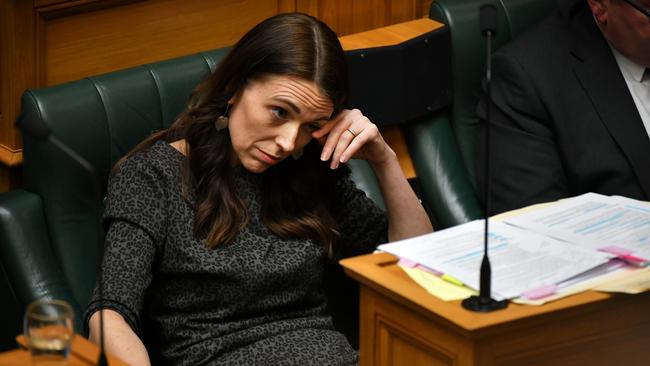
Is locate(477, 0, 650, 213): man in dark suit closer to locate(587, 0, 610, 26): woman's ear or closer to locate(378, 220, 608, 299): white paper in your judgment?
locate(587, 0, 610, 26): woman's ear

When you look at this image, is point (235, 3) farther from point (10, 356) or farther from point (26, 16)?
point (10, 356)

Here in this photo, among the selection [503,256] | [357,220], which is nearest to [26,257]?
[357,220]

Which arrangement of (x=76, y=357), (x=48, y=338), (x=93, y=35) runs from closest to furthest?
(x=48, y=338) → (x=76, y=357) → (x=93, y=35)

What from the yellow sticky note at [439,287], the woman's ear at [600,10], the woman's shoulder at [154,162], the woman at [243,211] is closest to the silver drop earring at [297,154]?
the woman at [243,211]

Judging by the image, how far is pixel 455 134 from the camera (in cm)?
343

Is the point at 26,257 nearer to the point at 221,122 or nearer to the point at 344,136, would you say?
the point at 221,122

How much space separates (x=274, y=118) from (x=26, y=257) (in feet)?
2.06

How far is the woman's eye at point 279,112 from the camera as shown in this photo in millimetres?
2463

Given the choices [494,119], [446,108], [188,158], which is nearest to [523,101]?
[494,119]

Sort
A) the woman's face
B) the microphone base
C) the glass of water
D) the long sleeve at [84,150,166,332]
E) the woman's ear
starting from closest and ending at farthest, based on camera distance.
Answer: the glass of water → the microphone base → the long sleeve at [84,150,166,332] → the woman's face → the woman's ear

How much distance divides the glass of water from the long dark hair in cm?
74

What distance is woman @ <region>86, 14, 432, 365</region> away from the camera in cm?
246

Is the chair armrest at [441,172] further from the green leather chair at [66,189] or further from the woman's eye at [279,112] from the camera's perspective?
the woman's eye at [279,112]

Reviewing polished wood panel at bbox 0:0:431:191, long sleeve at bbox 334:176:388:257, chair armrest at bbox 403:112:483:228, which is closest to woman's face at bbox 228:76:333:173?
long sleeve at bbox 334:176:388:257
